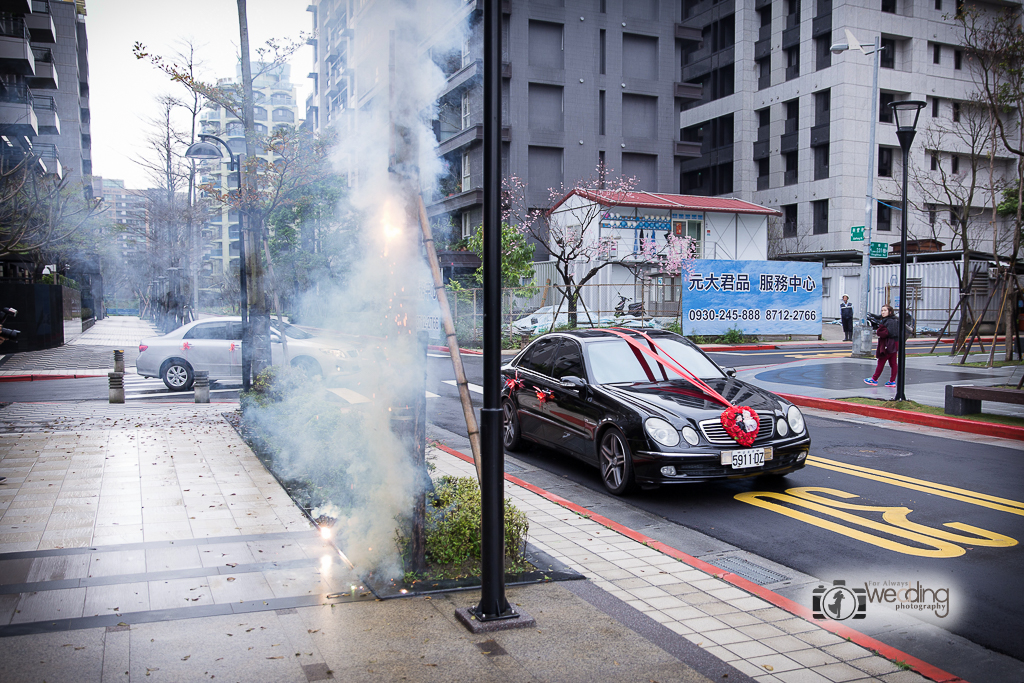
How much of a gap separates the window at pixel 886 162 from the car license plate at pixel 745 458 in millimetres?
38659

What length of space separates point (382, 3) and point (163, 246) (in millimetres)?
37404

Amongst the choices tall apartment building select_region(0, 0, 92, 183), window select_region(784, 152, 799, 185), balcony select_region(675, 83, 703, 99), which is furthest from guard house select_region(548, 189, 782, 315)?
tall apartment building select_region(0, 0, 92, 183)

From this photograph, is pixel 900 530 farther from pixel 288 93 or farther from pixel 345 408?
pixel 288 93

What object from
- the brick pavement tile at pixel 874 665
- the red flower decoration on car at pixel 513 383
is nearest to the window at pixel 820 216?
the red flower decoration on car at pixel 513 383

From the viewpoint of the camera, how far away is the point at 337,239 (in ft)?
27.2

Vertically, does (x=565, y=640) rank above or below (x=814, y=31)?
below

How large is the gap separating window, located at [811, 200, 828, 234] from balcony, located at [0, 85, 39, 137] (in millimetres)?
37974

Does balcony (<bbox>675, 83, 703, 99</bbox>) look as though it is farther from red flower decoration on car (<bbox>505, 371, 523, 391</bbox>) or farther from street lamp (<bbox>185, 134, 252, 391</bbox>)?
red flower decoration on car (<bbox>505, 371, 523, 391</bbox>)

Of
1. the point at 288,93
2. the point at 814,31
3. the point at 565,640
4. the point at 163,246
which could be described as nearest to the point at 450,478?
the point at 565,640

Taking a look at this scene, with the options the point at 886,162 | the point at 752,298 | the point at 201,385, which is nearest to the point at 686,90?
the point at 886,162

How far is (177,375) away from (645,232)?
1994 cm

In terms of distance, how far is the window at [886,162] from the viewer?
39.4m

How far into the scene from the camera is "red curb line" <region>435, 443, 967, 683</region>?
3.62 m

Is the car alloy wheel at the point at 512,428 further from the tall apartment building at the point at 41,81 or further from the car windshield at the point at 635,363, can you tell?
the tall apartment building at the point at 41,81
